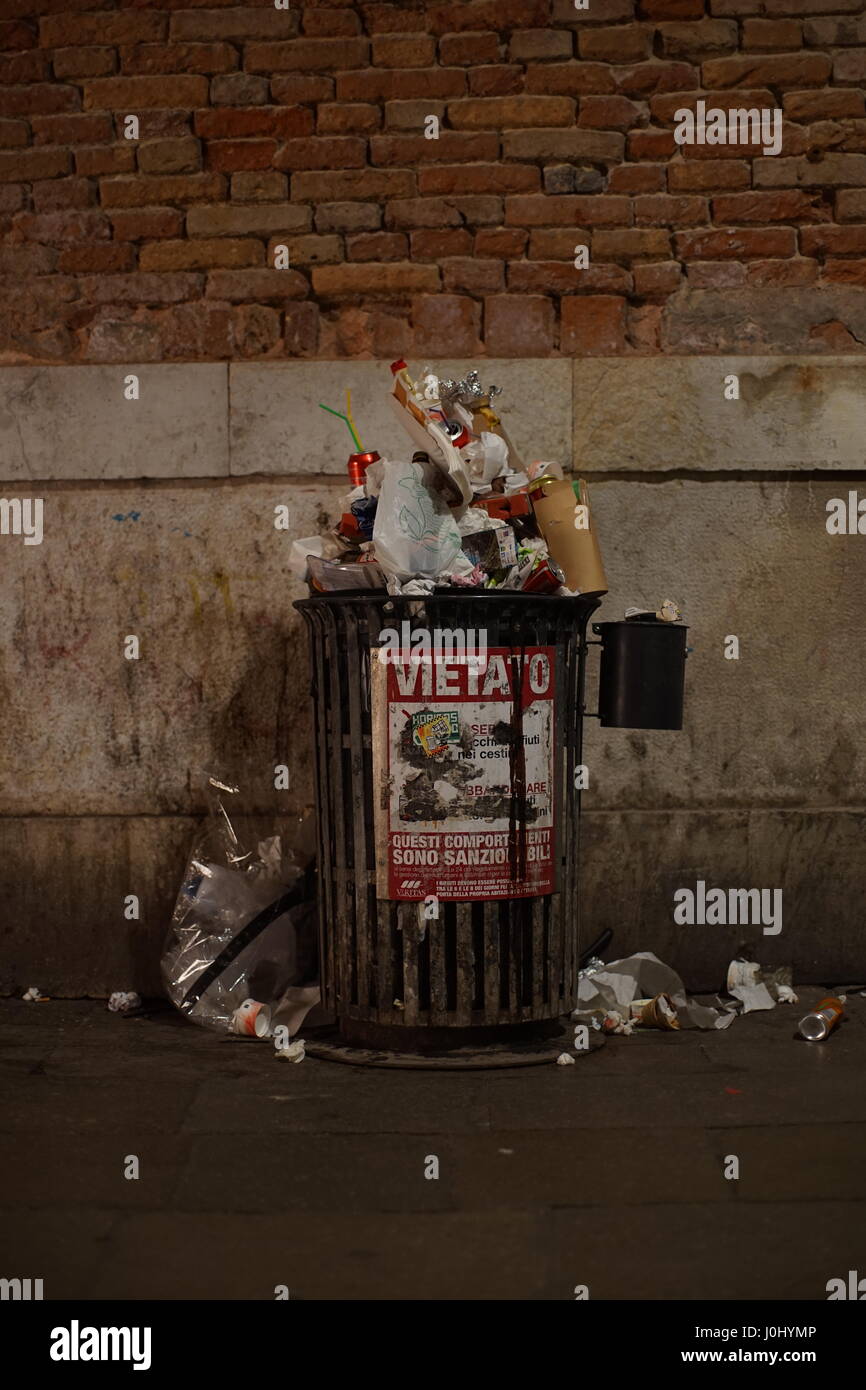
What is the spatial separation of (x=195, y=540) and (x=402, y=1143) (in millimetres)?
2440

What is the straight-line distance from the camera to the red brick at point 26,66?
198 inches

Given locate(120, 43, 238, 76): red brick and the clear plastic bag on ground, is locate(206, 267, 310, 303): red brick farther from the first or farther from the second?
the clear plastic bag on ground

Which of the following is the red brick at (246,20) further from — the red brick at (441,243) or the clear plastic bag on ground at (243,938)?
the clear plastic bag on ground at (243,938)

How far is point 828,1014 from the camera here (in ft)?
14.4

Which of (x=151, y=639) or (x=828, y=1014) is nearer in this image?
(x=828, y=1014)

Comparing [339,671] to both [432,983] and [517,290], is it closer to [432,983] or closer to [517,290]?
[432,983]

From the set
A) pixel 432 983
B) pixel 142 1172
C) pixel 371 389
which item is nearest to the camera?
pixel 142 1172

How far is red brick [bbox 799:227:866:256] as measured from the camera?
196 inches

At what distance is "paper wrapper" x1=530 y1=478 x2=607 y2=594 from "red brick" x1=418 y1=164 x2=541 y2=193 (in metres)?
1.30

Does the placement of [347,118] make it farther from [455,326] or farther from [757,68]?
[757,68]

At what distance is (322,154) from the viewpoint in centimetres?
497

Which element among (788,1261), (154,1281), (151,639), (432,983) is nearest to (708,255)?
(151,639)

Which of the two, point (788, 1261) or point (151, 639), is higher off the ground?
point (151, 639)

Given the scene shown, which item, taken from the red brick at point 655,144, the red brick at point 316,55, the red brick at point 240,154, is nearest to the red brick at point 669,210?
the red brick at point 655,144
